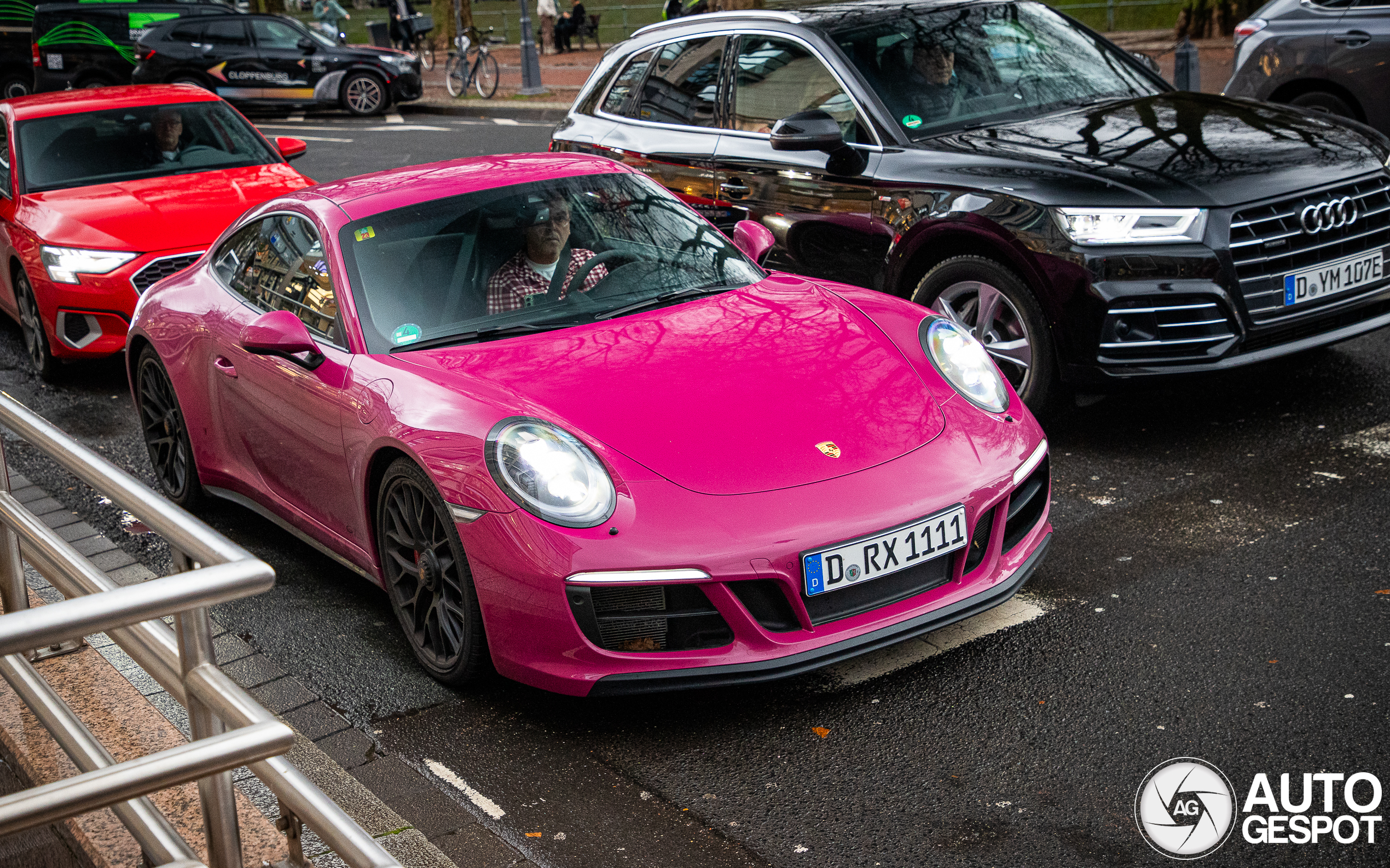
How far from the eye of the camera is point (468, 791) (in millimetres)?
3439

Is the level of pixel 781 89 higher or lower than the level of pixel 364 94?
higher

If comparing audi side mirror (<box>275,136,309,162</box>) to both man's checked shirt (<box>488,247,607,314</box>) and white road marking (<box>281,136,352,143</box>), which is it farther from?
white road marking (<box>281,136,352,143</box>)

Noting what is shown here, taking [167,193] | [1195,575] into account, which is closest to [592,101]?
[167,193]

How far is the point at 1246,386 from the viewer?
6160mm

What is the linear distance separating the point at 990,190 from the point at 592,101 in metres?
2.87

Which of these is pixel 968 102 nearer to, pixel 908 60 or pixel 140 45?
pixel 908 60

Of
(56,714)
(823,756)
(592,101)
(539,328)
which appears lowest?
(823,756)

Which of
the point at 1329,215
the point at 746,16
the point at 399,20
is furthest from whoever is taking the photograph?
the point at 399,20

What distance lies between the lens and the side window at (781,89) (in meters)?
6.29

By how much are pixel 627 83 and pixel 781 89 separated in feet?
3.93

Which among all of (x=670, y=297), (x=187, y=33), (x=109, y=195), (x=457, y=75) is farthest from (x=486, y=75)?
(x=670, y=297)

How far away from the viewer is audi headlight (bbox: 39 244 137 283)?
24.6 ft

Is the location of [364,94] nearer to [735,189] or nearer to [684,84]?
[684,84]

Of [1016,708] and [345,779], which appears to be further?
[1016,708]
